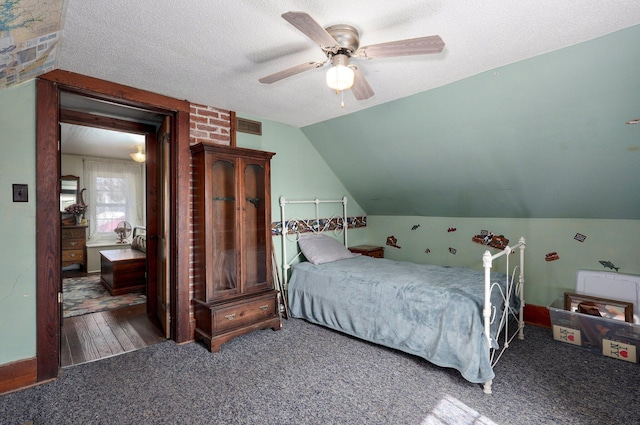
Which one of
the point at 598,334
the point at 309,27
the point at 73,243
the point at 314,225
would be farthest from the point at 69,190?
the point at 598,334

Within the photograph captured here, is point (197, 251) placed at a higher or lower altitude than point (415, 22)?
lower

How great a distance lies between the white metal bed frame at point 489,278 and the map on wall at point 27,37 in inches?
91.1

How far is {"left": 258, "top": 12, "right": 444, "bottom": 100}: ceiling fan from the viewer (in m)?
1.56

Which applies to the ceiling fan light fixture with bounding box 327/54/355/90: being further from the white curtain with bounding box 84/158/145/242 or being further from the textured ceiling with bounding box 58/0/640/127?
the white curtain with bounding box 84/158/145/242

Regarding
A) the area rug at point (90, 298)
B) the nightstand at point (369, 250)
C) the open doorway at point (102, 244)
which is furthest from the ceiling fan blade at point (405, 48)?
the area rug at point (90, 298)

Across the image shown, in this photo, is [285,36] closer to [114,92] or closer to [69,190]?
[114,92]

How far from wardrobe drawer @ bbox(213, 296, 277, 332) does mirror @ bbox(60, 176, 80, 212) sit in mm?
5157

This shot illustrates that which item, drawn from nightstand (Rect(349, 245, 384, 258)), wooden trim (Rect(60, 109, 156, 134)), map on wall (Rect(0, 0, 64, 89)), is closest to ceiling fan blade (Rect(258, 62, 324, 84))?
map on wall (Rect(0, 0, 64, 89))

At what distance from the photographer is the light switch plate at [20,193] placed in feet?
7.36

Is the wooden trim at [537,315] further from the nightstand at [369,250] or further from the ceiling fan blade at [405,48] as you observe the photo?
the ceiling fan blade at [405,48]

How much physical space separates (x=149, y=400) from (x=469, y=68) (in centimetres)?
318

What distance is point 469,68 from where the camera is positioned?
236 cm

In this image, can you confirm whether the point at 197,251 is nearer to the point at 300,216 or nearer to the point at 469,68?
the point at 300,216

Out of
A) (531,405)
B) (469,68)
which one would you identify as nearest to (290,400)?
(531,405)
